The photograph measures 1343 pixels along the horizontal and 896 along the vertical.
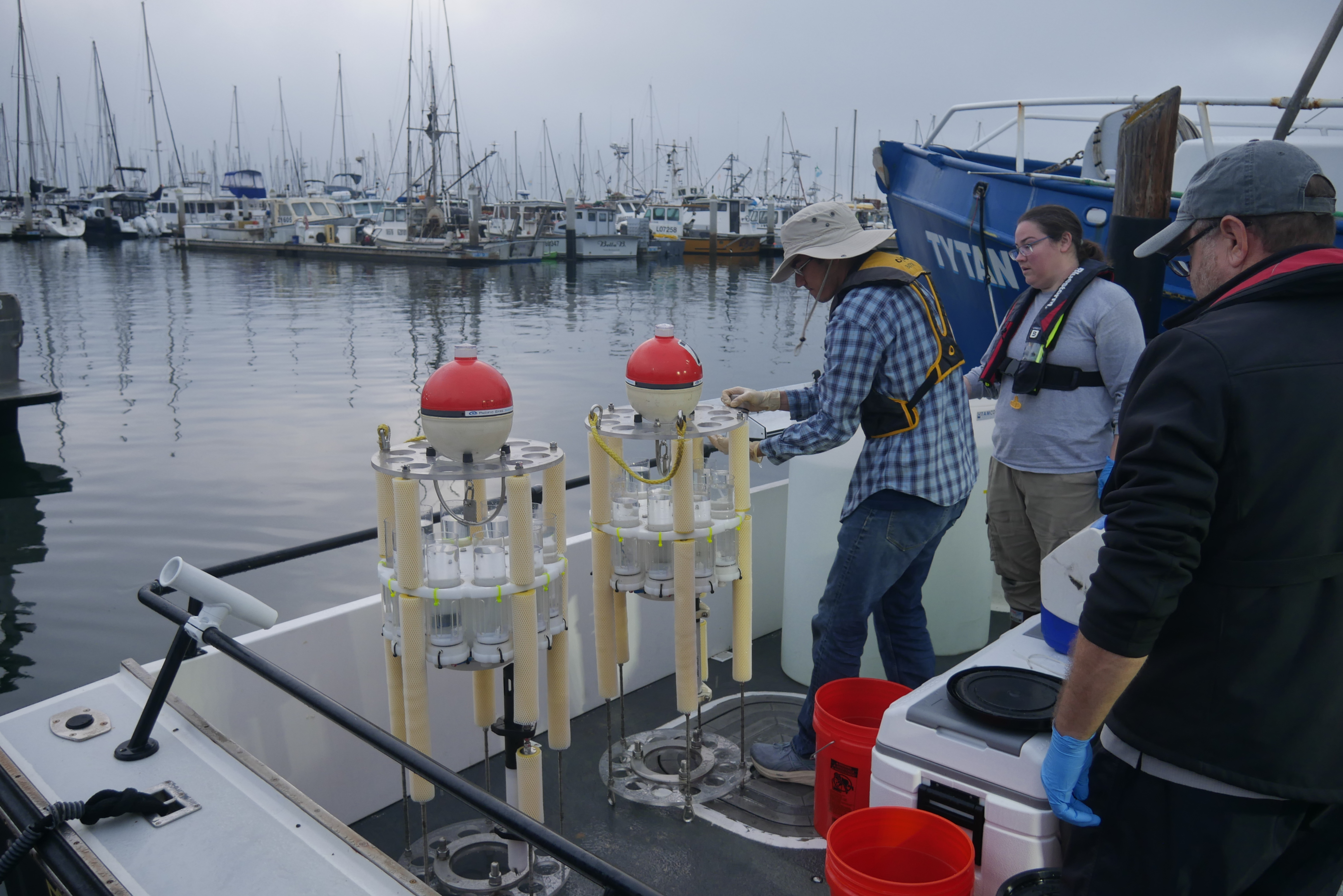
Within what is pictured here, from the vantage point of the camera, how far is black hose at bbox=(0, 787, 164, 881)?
1.81 meters

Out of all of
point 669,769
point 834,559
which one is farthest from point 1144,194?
point 669,769

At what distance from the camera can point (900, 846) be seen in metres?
2.22

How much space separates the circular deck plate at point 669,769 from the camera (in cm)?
319

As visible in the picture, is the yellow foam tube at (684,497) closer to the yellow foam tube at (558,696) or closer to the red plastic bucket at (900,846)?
the yellow foam tube at (558,696)

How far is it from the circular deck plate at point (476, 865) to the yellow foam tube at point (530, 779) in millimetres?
250

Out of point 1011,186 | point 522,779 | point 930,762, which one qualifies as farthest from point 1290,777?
point 1011,186

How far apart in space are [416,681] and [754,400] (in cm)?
134

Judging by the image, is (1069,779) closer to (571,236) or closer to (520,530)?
(520,530)

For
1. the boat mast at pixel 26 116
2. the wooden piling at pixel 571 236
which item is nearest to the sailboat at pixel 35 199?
the boat mast at pixel 26 116

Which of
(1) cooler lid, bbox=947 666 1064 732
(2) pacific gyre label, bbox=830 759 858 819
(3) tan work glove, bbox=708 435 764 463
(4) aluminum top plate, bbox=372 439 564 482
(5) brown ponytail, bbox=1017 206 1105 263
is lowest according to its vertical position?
(2) pacific gyre label, bbox=830 759 858 819

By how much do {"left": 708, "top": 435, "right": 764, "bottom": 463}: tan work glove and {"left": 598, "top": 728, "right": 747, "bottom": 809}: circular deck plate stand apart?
116cm

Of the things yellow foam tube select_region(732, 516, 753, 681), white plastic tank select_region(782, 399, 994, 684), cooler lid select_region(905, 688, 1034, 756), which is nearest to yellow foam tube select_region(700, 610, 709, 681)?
yellow foam tube select_region(732, 516, 753, 681)

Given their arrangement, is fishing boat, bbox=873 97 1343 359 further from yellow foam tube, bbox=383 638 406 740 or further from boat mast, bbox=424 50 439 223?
boat mast, bbox=424 50 439 223

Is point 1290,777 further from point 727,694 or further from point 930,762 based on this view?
point 727,694
